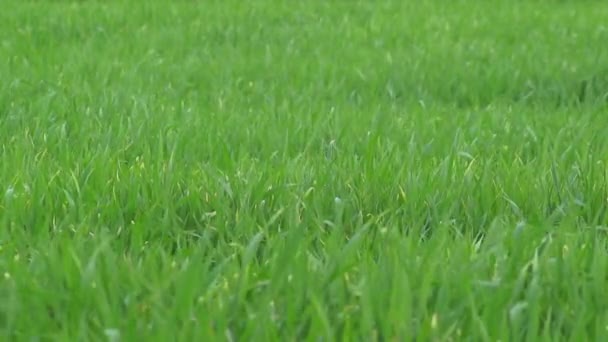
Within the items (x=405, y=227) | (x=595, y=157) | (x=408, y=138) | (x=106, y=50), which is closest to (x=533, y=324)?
(x=405, y=227)

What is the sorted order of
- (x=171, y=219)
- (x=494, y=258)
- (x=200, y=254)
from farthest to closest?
1. (x=171, y=219)
2. (x=494, y=258)
3. (x=200, y=254)

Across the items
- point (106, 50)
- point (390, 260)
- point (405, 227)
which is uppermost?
point (390, 260)

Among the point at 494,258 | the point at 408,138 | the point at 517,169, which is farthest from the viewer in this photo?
the point at 408,138

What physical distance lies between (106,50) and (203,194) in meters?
3.77

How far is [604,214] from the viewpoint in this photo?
2475 mm

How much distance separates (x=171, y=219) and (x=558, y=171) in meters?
1.19

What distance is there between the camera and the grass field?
1.63 m

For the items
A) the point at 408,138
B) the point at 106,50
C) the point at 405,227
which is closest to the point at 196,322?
the point at 405,227

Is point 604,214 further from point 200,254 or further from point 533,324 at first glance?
point 200,254

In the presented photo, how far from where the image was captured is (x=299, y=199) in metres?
2.36

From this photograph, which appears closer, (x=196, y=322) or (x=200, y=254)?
(x=196, y=322)

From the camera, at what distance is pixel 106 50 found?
5969 millimetres

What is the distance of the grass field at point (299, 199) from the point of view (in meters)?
1.63

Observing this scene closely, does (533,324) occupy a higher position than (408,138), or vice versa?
(533,324)
